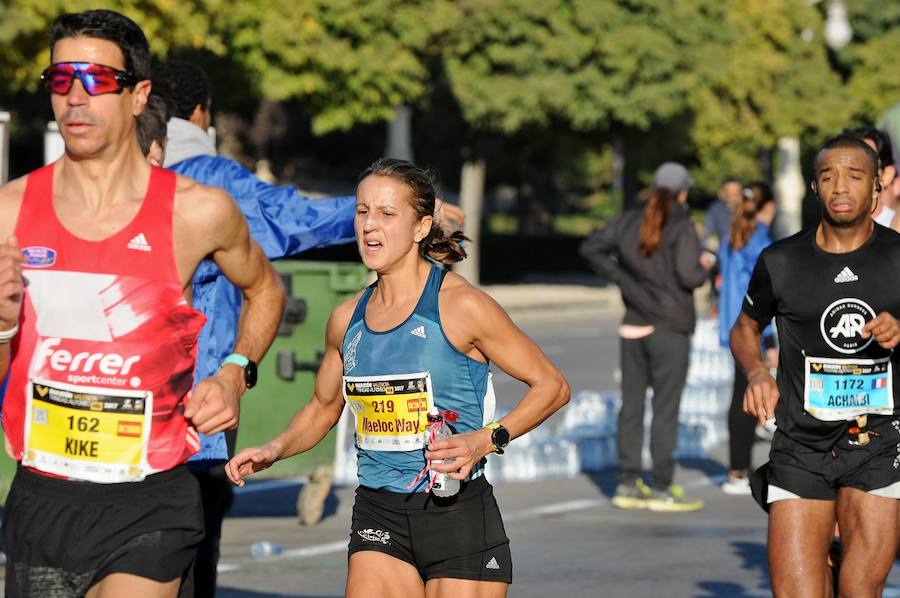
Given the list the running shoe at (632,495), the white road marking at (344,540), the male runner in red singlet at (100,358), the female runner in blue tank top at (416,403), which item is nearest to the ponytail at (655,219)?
the running shoe at (632,495)

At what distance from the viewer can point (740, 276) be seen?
38.4 feet

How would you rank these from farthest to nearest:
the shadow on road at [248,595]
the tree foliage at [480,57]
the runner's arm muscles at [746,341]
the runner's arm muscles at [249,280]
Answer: the tree foliage at [480,57]
the shadow on road at [248,595]
the runner's arm muscles at [746,341]
the runner's arm muscles at [249,280]

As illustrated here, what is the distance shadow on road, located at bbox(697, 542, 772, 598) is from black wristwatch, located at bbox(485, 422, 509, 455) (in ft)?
11.4

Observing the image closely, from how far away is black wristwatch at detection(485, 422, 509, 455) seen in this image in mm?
5070

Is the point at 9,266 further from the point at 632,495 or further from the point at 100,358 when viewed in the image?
the point at 632,495

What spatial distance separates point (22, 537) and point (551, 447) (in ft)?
26.4

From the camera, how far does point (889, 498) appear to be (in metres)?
6.01

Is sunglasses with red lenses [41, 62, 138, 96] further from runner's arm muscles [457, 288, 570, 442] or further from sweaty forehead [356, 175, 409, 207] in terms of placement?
runner's arm muscles [457, 288, 570, 442]

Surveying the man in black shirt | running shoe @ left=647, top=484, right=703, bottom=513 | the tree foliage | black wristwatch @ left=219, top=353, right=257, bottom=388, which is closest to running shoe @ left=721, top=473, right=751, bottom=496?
running shoe @ left=647, top=484, right=703, bottom=513

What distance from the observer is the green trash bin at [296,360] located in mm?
9930

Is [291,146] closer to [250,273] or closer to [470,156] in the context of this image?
[470,156]

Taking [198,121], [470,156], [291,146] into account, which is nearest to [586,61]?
[470,156]

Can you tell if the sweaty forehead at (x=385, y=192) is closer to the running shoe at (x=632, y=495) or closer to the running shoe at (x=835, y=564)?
the running shoe at (x=835, y=564)

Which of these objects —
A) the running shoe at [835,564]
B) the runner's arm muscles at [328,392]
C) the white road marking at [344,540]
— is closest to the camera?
the runner's arm muscles at [328,392]
